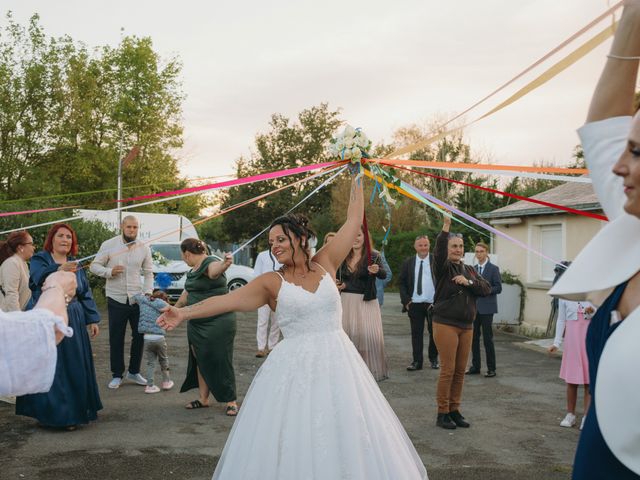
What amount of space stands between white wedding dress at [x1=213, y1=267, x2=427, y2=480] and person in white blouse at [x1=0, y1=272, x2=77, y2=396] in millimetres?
2177

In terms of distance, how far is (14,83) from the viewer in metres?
28.2

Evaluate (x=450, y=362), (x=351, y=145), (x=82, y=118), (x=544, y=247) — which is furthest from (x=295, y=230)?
(x=82, y=118)

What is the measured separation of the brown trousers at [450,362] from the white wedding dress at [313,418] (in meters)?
2.79

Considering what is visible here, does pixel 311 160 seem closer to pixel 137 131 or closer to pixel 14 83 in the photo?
pixel 137 131

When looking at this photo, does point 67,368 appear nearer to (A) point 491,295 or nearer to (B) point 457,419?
(B) point 457,419

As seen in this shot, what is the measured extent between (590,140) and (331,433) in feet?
8.74

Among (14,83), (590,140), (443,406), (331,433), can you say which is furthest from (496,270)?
(14,83)

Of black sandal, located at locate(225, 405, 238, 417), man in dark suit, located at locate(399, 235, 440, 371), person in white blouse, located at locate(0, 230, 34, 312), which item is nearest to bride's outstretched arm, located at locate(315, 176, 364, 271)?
black sandal, located at locate(225, 405, 238, 417)

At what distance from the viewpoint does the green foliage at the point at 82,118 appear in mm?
28375

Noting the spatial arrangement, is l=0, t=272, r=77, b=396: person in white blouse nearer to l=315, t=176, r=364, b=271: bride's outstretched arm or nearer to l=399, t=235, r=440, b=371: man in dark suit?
l=315, t=176, r=364, b=271: bride's outstretched arm

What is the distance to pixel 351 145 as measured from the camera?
552 cm

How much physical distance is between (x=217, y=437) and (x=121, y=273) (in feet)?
11.2

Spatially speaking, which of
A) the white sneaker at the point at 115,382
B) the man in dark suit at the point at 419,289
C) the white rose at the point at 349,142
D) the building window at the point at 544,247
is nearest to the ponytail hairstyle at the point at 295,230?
the white rose at the point at 349,142

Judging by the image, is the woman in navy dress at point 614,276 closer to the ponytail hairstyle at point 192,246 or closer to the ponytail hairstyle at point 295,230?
the ponytail hairstyle at point 295,230
